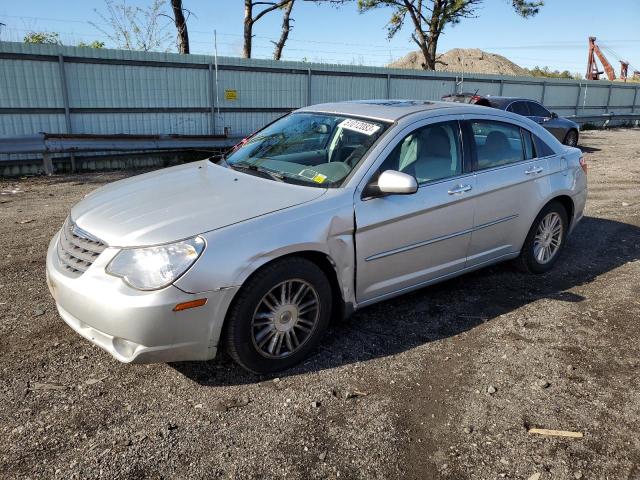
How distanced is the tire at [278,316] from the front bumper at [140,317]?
0.41 feet

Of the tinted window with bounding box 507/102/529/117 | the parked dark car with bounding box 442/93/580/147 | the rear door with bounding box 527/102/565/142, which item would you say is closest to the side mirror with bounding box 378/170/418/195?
the parked dark car with bounding box 442/93/580/147

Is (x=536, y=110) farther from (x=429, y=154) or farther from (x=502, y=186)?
(x=429, y=154)

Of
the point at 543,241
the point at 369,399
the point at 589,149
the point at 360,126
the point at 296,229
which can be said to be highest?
the point at 360,126

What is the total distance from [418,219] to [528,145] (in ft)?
5.98

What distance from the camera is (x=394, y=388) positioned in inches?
130

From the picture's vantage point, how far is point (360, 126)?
161 inches

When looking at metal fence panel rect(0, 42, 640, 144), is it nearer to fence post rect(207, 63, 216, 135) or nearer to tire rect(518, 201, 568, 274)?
fence post rect(207, 63, 216, 135)

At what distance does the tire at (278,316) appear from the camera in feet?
10.2


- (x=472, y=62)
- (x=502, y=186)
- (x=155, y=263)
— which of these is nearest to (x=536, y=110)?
(x=502, y=186)

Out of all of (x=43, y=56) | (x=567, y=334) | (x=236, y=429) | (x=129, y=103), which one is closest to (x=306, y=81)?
(x=129, y=103)

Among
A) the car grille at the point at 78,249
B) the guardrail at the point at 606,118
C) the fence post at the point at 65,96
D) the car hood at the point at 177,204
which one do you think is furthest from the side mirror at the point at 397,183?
the guardrail at the point at 606,118

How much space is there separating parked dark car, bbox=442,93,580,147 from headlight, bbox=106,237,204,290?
1270 centimetres

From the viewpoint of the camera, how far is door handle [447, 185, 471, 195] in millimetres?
4132

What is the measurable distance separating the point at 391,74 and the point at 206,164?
46.8 ft
